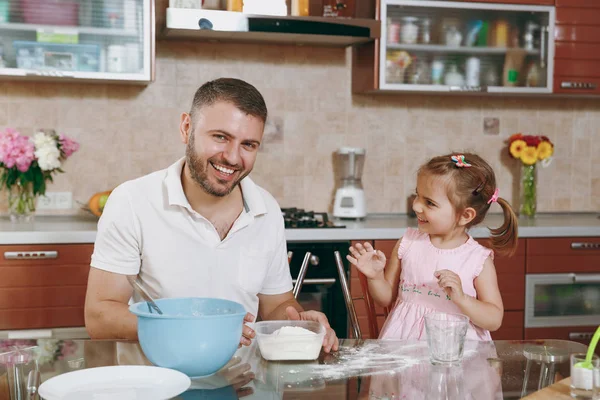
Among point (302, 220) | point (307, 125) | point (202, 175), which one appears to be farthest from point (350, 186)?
point (202, 175)

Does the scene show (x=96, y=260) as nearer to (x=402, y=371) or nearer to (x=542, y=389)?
(x=402, y=371)

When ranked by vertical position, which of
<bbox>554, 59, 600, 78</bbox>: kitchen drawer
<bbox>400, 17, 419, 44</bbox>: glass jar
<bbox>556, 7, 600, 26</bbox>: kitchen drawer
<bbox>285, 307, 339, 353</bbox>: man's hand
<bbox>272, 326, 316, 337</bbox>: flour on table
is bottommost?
<bbox>285, 307, 339, 353</bbox>: man's hand

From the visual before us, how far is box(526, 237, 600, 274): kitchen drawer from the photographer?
3432 millimetres

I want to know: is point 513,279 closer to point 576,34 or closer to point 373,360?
point 576,34

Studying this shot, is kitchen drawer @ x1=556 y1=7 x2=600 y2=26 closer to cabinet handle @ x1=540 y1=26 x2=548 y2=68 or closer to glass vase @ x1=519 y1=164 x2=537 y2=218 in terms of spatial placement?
cabinet handle @ x1=540 y1=26 x2=548 y2=68

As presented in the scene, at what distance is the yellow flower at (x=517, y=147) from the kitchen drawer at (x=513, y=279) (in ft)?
2.25

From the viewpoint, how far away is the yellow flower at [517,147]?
3.94 m

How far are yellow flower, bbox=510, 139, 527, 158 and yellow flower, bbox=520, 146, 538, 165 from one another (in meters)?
0.02

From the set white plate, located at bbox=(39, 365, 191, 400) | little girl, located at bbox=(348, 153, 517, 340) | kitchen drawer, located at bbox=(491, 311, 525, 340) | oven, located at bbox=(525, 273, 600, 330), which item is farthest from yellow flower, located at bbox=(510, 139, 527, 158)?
white plate, located at bbox=(39, 365, 191, 400)

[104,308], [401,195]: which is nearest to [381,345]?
[104,308]

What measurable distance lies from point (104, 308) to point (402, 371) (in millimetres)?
786

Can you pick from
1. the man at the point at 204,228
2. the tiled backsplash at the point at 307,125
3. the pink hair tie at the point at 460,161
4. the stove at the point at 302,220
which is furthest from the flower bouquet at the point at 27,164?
the pink hair tie at the point at 460,161

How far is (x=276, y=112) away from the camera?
3820mm

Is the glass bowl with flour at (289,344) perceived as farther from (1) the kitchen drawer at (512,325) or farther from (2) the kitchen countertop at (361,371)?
(1) the kitchen drawer at (512,325)
